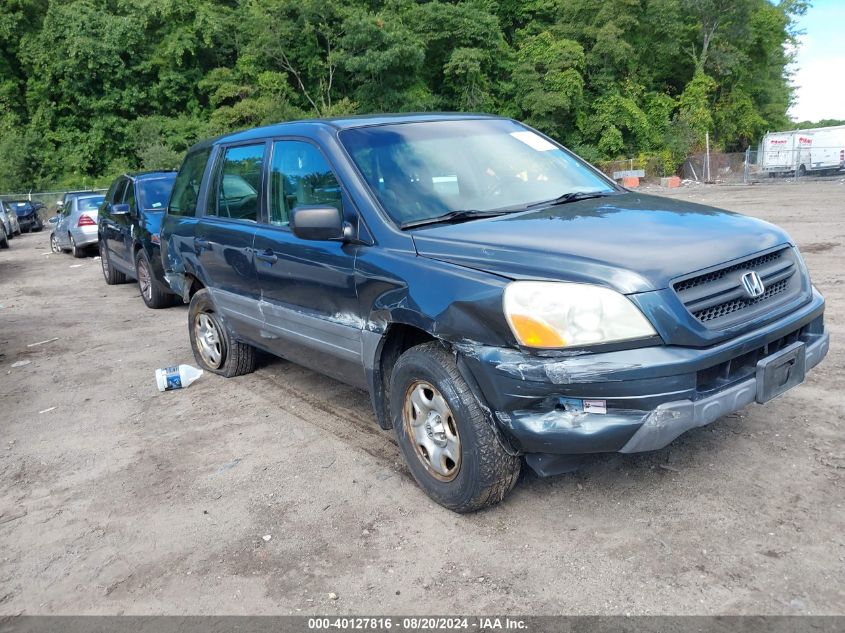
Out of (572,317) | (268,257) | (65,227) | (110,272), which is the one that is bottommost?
(110,272)

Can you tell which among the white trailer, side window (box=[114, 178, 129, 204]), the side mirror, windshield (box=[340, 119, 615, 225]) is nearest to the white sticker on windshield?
windshield (box=[340, 119, 615, 225])

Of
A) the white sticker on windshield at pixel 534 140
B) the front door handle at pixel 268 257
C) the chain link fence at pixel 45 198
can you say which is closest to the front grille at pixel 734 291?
the white sticker on windshield at pixel 534 140

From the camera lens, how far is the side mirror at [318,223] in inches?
146

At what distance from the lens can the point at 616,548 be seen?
3102 millimetres

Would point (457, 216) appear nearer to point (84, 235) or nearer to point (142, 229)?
point (142, 229)

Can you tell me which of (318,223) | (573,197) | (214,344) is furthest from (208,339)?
(573,197)

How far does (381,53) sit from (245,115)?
8.49 metres

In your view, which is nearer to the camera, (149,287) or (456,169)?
(456,169)

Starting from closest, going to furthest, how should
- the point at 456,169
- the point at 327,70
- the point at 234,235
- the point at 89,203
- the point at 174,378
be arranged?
the point at 456,169 → the point at 234,235 → the point at 174,378 → the point at 89,203 → the point at 327,70

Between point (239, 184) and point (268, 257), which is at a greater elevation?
point (239, 184)

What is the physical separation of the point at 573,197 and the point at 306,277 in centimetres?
162

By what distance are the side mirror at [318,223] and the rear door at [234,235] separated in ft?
3.77

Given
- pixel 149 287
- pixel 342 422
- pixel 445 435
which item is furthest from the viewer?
pixel 149 287

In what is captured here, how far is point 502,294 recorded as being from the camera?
9.94ft
